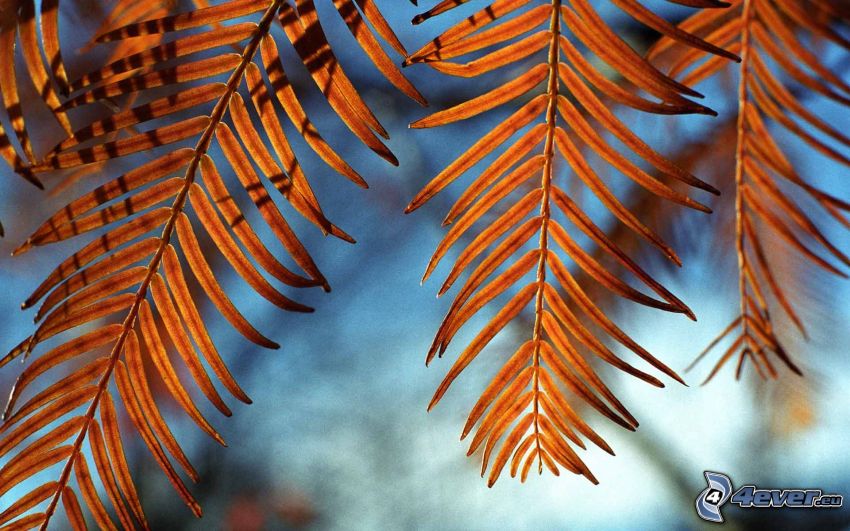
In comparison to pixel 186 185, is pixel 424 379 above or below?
below

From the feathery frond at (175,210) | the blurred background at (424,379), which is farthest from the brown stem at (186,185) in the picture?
the blurred background at (424,379)

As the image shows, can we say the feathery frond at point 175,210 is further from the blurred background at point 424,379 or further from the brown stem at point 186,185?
the blurred background at point 424,379

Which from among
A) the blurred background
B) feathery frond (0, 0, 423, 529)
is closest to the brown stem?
feathery frond (0, 0, 423, 529)

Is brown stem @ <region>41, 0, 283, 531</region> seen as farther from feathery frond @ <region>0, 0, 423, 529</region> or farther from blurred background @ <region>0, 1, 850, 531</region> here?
blurred background @ <region>0, 1, 850, 531</region>

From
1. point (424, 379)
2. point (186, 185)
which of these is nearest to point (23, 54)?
point (186, 185)

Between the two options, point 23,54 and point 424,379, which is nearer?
point 23,54

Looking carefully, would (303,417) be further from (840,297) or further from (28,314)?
(840,297)

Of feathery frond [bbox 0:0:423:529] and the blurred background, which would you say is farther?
the blurred background

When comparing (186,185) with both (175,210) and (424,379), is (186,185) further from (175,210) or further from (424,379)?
Answer: (424,379)

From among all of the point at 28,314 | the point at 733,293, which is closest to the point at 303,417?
the point at 28,314
